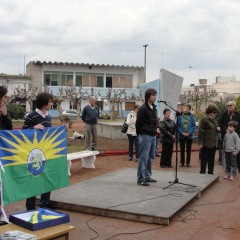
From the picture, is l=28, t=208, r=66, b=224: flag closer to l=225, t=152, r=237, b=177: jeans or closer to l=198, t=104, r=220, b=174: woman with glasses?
l=198, t=104, r=220, b=174: woman with glasses

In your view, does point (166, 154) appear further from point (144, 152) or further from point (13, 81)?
point (13, 81)

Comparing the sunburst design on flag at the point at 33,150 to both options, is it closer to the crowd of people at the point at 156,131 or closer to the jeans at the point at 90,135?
the crowd of people at the point at 156,131

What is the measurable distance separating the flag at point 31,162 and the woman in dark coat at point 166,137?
5.61m

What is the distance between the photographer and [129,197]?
7250 mm

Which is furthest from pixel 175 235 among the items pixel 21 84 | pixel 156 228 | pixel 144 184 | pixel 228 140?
pixel 21 84

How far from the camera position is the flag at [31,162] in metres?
5.43

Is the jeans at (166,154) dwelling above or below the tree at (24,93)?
below

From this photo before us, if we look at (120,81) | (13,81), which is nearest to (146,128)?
(13,81)

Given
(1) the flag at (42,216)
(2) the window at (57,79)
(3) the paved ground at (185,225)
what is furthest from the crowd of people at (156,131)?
(2) the window at (57,79)

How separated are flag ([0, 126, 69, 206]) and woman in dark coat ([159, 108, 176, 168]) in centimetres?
561

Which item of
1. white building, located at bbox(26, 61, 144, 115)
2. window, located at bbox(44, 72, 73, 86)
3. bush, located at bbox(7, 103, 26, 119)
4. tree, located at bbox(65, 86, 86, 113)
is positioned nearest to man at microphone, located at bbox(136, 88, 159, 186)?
bush, located at bbox(7, 103, 26, 119)

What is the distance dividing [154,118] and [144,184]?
1.32 m

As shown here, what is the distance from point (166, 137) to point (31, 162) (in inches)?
256

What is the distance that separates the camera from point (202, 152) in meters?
9.92
